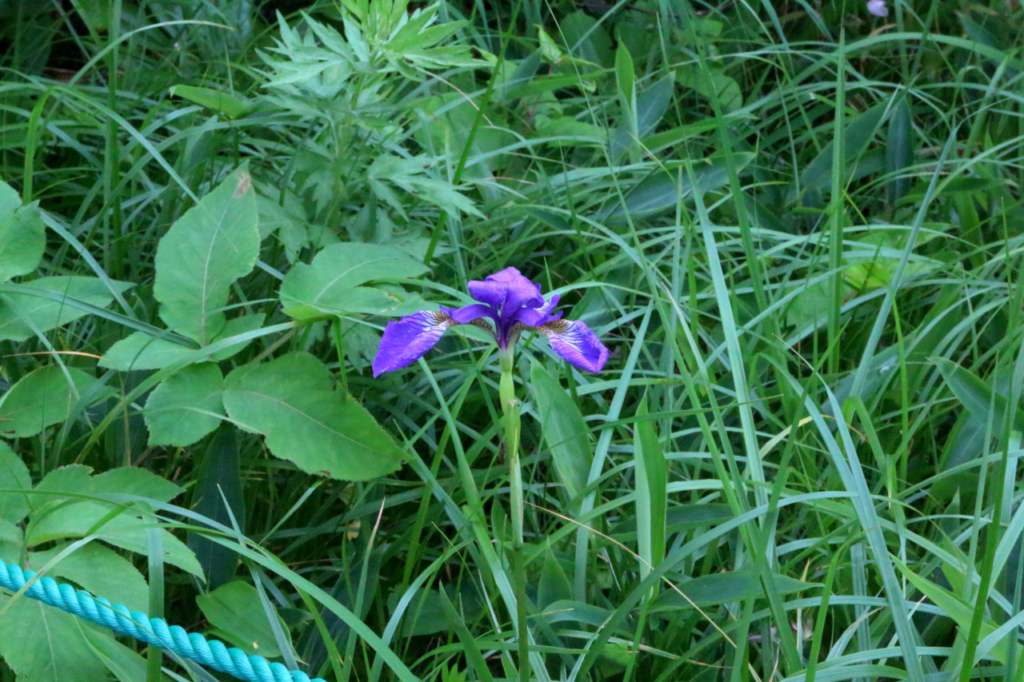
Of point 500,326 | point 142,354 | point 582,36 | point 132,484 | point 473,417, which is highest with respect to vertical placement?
point 582,36

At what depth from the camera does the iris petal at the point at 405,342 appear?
1030 millimetres

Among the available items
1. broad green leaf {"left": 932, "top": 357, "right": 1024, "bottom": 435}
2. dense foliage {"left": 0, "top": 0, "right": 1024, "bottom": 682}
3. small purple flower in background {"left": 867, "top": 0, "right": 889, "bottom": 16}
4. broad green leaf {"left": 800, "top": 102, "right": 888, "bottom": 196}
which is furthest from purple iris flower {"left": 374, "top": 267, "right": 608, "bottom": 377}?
small purple flower in background {"left": 867, "top": 0, "right": 889, "bottom": 16}

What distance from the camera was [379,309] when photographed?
140cm

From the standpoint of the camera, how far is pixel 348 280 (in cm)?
147

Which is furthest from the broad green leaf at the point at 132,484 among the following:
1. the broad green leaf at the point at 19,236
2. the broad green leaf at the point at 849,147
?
the broad green leaf at the point at 849,147

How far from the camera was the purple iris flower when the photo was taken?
104cm

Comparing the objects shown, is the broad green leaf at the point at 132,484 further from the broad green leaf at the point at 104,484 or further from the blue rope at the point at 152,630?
the blue rope at the point at 152,630

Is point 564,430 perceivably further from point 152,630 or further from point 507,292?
point 152,630

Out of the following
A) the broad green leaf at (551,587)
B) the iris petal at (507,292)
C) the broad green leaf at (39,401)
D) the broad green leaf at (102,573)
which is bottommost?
the broad green leaf at (551,587)

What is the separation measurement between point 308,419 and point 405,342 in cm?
39

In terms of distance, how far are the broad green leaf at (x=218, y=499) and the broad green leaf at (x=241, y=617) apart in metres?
0.06

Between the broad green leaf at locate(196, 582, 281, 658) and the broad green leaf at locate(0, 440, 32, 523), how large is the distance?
285 mm

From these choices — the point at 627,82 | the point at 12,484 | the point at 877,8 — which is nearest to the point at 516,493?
the point at 12,484

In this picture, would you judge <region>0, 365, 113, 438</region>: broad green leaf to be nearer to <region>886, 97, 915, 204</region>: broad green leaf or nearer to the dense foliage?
the dense foliage
